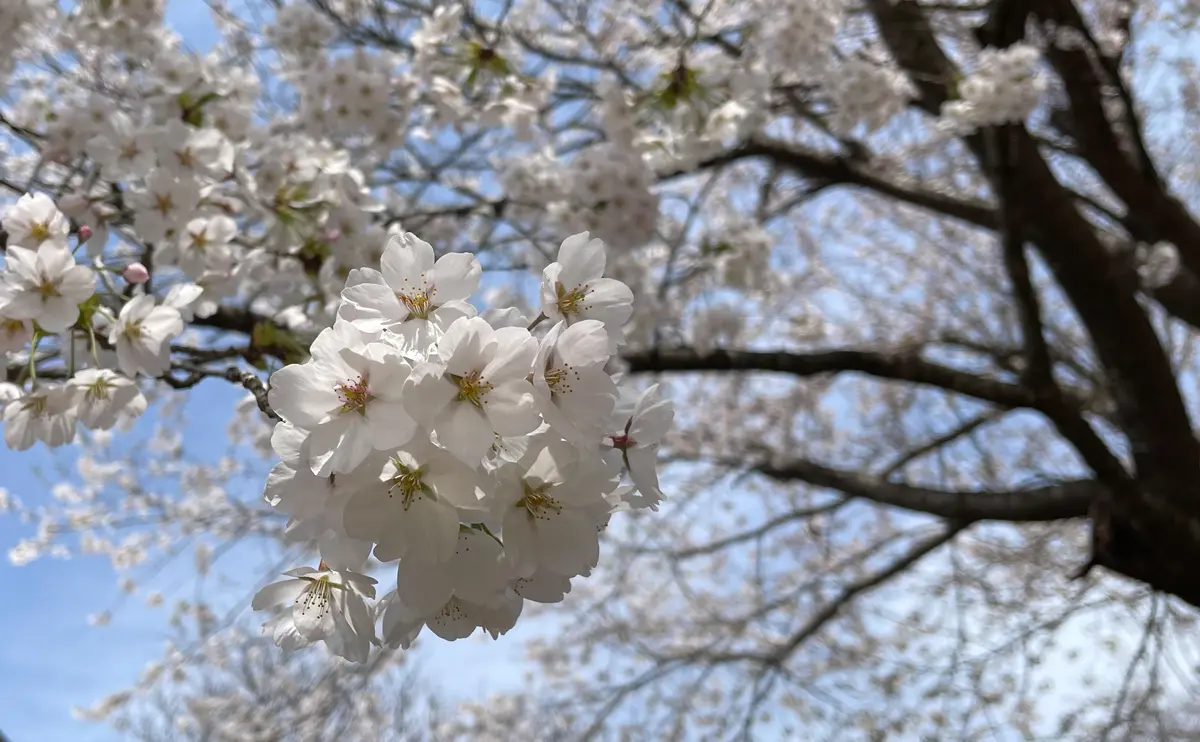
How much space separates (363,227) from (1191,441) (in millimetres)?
3662

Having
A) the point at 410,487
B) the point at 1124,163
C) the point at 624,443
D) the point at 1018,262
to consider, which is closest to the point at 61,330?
the point at 410,487

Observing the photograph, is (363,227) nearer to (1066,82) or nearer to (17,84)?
(17,84)

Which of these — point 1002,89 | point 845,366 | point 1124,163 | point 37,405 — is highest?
point 1124,163

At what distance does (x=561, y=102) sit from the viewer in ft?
11.5

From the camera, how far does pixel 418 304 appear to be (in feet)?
2.63

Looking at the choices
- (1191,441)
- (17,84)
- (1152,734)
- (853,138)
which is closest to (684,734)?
(1152,734)

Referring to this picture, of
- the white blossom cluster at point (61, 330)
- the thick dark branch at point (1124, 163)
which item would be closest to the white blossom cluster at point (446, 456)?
the white blossom cluster at point (61, 330)

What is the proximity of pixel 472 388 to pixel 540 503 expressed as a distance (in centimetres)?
14

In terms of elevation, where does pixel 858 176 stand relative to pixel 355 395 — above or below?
above

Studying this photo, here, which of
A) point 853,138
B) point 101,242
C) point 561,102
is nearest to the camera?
point 101,242

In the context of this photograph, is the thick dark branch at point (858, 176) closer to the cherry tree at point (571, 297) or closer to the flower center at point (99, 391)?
the cherry tree at point (571, 297)

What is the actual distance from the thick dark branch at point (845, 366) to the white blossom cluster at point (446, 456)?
2486 mm

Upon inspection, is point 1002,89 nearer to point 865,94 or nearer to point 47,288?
point 865,94

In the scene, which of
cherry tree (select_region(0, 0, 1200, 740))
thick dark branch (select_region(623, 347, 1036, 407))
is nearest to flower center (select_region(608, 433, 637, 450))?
cherry tree (select_region(0, 0, 1200, 740))
